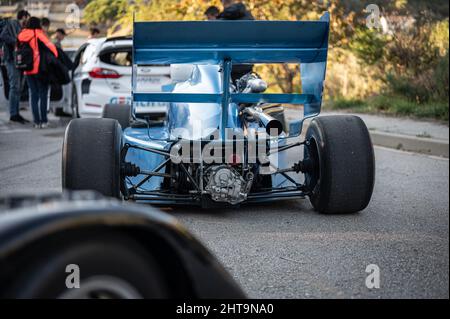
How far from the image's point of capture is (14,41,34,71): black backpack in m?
13.8

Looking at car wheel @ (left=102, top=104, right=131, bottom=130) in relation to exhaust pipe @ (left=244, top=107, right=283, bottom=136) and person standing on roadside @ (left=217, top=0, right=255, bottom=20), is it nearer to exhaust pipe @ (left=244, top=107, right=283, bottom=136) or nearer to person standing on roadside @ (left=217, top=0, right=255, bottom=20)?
person standing on roadside @ (left=217, top=0, right=255, bottom=20)

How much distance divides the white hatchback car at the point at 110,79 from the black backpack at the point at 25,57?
0.84 meters

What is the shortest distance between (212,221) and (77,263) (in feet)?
12.6

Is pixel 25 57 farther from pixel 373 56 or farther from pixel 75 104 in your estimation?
pixel 373 56

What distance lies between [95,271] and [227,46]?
12.9ft

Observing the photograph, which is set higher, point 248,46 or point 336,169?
point 248,46

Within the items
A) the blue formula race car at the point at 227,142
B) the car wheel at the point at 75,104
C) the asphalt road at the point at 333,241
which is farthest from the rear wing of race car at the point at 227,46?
the car wheel at the point at 75,104

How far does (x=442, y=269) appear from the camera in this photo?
14.1 feet

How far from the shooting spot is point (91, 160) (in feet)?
18.2

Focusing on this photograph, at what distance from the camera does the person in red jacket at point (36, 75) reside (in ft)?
45.4

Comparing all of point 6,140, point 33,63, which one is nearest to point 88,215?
point 6,140

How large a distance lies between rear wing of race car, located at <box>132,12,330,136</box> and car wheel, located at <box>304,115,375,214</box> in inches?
9.9

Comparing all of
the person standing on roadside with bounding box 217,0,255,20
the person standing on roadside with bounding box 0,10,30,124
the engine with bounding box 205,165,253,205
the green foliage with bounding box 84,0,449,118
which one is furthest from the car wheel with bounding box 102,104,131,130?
the green foliage with bounding box 84,0,449,118

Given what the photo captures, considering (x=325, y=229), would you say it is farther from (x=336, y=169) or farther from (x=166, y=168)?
(x=166, y=168)
